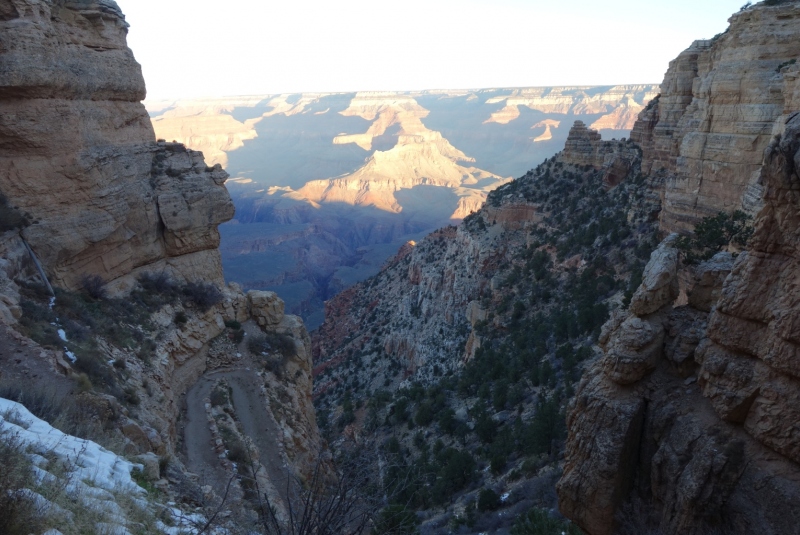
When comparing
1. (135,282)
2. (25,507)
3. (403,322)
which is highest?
(25,507)

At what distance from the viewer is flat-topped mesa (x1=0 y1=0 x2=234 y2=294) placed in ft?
54.3

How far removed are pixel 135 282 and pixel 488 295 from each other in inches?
778

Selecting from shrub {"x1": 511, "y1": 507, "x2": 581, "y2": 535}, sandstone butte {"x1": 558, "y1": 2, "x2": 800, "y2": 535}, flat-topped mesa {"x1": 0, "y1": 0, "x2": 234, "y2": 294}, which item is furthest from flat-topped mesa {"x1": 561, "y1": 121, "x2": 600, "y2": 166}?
shrub {"x1": 511, "y1": 507, "x2": 581, "y2": 535}

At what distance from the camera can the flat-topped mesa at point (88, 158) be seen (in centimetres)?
1656

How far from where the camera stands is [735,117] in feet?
63.8

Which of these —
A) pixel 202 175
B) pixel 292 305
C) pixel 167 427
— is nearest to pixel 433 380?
pixel 202 175

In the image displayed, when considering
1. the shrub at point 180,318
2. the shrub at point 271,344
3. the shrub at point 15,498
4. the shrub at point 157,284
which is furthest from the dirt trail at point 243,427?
the shrub at point 15,498

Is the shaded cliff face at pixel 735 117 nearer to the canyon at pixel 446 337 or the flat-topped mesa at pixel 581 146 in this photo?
the canyon at pixel 446 337

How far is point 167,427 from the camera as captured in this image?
14.8 m

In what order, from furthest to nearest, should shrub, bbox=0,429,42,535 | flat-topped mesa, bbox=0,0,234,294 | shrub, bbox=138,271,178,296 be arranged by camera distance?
1. shrub, bbox=138,271,178,296
2. flat-topped mesa, bbox=0,0,234,294
3. shrub, bbox=0,429,42,535

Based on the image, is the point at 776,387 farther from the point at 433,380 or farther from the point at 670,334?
the point at 433,380

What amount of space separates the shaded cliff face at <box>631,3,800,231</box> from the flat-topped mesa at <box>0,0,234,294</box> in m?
19.4

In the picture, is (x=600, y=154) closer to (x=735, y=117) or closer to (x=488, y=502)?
(x=735, y=117)

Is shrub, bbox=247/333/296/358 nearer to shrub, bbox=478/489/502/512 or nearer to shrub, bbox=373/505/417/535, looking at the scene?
shrub, bbox=373/505/417/535
